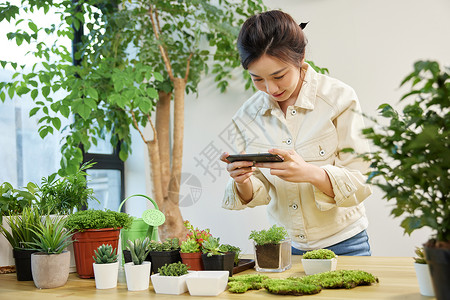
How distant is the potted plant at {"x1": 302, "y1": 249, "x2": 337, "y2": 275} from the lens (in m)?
1.40

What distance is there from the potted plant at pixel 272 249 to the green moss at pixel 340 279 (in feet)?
0.62

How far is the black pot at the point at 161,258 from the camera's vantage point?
1.47m

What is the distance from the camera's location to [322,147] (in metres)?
1.88

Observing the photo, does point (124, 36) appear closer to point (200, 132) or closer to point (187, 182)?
point (200, 132)

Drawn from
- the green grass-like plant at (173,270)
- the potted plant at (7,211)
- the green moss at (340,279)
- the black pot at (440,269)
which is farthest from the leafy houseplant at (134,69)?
the black pot at (440,269)

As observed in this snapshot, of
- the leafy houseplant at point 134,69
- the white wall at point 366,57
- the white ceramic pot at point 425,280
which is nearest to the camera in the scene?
the white ceramic pot at point 425,280

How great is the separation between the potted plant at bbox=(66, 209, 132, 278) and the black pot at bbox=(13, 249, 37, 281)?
164 millimetres

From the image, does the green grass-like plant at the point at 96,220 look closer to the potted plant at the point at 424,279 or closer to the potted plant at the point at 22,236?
the potted plant at the point at 22,236

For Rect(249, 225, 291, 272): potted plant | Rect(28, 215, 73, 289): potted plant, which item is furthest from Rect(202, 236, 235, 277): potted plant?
Rect(28, 215, 73, 289): potted plant

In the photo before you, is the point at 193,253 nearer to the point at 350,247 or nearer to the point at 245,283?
the point at 245,283

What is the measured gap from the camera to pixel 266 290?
1.24 meters

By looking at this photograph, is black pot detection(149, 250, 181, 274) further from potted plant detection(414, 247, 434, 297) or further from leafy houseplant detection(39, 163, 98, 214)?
potted plant detection(414, 247, 434, 297)

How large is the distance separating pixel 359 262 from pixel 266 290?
20.5 inches

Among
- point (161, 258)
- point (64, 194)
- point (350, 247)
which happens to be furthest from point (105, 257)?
point (350, 247)
